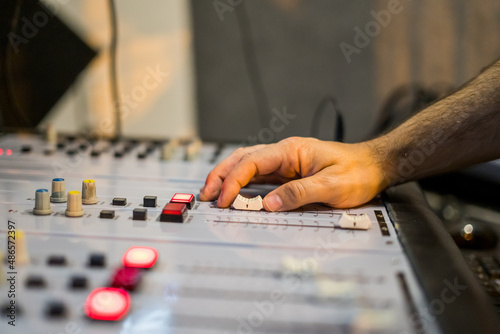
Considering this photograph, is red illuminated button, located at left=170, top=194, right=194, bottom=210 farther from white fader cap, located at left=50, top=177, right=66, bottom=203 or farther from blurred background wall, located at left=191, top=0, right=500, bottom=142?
blurred background wall, located at left=191, top=0, right=500, bottom=142

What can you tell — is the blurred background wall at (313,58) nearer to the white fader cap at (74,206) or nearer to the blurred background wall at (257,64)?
the blurred background wall at (257,64)

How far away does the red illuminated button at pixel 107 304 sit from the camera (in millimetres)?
420

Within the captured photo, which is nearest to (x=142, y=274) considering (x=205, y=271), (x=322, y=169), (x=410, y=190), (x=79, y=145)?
(x=205, y=271)

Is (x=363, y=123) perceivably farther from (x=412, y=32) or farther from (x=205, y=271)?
(x=205, y=271)

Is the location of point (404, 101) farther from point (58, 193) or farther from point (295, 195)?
point (58, 193)

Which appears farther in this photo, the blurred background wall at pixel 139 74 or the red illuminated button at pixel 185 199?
the blurred background wall at pixel 139 74

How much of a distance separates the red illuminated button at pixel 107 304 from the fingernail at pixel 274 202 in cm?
32

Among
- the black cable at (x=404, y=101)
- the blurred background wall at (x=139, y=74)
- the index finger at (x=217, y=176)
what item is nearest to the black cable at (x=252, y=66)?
the blurred background wall at (x=139, y=74)

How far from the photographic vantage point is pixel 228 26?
6.91 feet

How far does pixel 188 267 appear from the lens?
522 mm

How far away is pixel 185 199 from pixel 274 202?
0.45 feet

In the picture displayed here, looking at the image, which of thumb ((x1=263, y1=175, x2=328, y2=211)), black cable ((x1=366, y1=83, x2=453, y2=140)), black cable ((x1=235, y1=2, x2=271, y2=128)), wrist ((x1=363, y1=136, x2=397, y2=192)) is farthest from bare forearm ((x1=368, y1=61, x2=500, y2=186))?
black cable ((x1=235, y1=2, x2=271, y2=128))

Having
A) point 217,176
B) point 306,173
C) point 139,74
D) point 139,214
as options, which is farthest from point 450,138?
point 139,74

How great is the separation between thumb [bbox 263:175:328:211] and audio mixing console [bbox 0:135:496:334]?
17 mm
